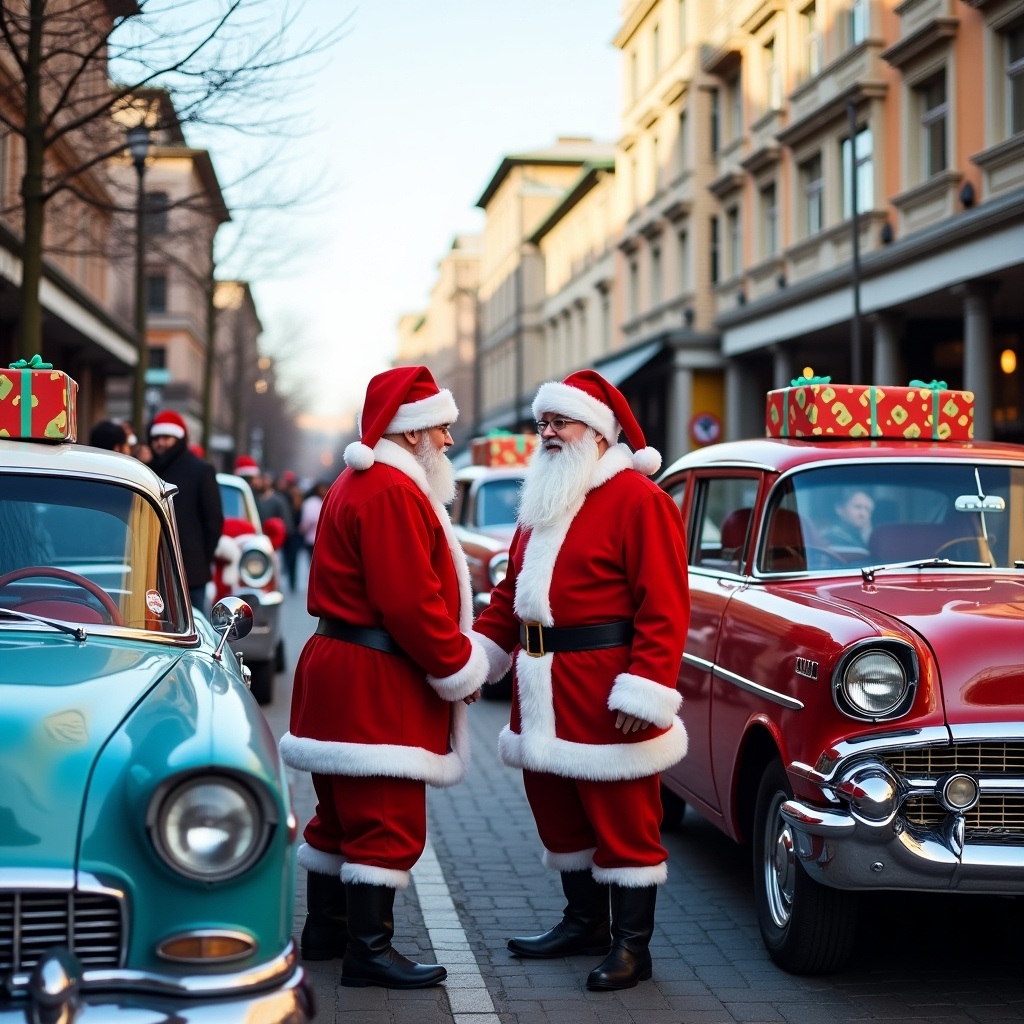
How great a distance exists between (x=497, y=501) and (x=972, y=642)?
9.69 m

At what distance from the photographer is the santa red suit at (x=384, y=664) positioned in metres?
4.52

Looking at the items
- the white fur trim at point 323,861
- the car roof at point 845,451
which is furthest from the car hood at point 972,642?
the white fur trim at point 323,861

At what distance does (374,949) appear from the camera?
460 centimetres

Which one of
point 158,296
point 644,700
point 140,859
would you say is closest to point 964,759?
point 644,700

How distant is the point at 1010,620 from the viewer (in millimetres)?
Result: 4746

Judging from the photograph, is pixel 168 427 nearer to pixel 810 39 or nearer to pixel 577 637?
pixel 577 637

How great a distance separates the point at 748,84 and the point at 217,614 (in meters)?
32.2

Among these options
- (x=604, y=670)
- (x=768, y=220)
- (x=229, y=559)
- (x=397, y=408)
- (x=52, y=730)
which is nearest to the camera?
(x=52, y=730)

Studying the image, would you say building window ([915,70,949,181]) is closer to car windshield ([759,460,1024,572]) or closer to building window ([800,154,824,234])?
building window ([800,154,824,234])

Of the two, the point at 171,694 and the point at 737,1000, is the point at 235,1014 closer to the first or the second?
the point at 171,694

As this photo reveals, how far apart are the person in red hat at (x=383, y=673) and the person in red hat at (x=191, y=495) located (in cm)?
493

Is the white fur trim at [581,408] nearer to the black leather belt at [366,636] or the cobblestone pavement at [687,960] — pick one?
Answer: the black leather belt at [366,636]

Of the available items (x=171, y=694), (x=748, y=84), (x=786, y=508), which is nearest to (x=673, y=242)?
(x=748, y=84)

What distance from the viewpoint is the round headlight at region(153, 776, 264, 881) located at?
3.09 m
